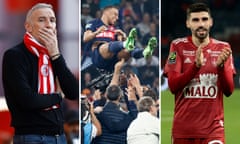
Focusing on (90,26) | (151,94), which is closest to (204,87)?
(151,94)

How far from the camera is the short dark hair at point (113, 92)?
17.4 ft

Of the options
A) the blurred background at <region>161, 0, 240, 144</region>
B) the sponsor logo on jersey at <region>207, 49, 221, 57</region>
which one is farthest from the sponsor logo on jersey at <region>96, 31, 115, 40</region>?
the blurred background at <region>161, 0, 240, 144</region>

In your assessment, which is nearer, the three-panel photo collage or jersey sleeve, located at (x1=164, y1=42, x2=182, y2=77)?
the three-panel photo collage

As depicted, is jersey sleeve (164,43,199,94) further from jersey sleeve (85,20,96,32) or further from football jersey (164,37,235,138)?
jersey sleeve (85,20,96,32)

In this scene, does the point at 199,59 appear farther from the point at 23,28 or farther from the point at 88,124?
the point at 23,28

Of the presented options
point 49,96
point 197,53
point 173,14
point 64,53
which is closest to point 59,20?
point 64,53

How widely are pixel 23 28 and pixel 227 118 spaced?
325 inches

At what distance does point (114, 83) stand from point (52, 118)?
25.3 inches

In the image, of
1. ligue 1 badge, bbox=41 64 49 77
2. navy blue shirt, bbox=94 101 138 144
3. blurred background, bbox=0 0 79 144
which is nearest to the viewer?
ligue 1 badge, bbox=41 64 49 77

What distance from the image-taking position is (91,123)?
5.24 m

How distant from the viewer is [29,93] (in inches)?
186

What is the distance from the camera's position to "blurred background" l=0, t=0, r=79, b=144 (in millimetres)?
5086

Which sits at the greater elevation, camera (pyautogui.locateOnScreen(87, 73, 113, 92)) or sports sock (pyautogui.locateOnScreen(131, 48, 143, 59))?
sports sock (pyautogui.locateOnScreen(131, 48, 143, 59))

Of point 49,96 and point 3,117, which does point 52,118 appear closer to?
point 49,96
